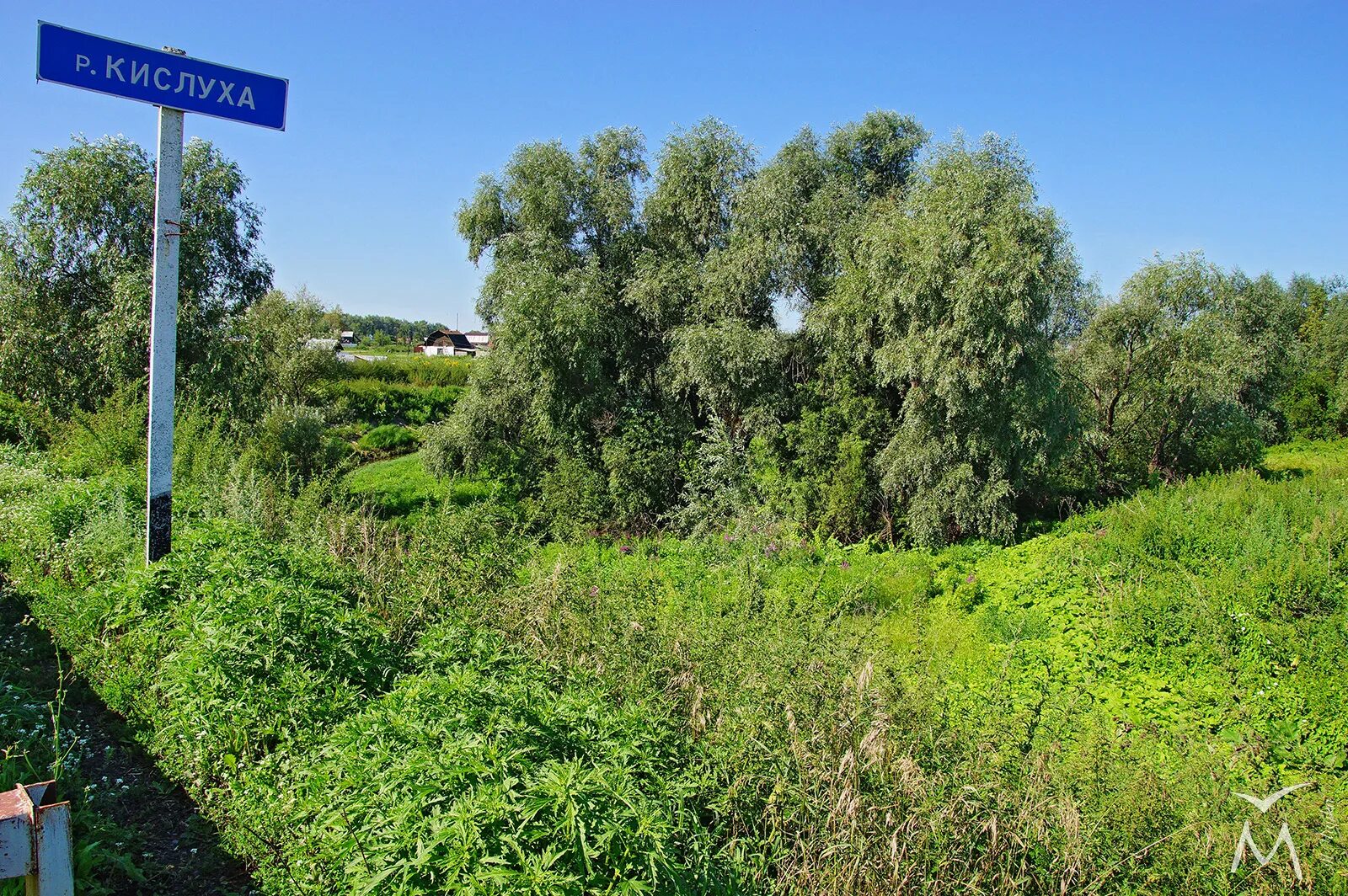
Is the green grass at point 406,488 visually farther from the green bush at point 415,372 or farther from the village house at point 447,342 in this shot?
the village house at point 447,342

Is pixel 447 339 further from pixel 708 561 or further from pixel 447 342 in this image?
pixel 708 561

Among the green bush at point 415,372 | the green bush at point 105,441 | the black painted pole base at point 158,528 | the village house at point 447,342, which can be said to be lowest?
the black painted pole base at point 158,528

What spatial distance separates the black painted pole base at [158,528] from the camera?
4.30 meters

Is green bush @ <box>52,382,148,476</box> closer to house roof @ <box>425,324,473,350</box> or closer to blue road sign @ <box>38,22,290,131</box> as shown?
blue road sign @ <box>38,22,290,131</box>

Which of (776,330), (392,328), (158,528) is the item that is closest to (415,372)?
(776,330)

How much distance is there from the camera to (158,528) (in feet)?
14.3

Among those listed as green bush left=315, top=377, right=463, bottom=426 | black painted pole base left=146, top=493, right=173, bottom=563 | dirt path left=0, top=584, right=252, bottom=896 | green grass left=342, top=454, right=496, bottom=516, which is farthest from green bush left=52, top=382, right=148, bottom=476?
green bush left=315, top=377, right=463, bottom=426

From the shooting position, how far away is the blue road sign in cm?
383

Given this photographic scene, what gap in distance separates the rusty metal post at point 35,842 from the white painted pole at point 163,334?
3.14m

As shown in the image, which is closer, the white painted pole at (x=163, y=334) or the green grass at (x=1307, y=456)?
the white painted pole at (x=163, y=334)

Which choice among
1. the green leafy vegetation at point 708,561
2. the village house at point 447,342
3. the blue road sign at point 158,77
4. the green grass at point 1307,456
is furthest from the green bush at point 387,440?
the village house at point 447,342

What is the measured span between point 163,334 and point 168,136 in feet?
3.61

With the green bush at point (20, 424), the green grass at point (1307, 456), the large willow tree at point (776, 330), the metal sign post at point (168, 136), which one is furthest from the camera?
the green grass at point (1307, 456)

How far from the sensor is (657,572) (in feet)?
20.9
